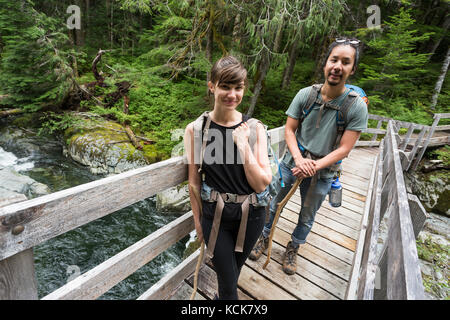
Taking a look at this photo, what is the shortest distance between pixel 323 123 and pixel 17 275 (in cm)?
229

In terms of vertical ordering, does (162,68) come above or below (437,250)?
above

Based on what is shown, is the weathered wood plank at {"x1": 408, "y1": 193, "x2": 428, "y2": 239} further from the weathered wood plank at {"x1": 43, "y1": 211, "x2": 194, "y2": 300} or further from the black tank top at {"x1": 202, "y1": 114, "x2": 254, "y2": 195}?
the weathered wood plank at {"x1": 43, "y1": 211, "x2": 194, "y2": 300}

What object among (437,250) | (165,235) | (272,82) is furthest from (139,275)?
(272,82)

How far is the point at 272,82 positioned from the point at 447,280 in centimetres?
1113

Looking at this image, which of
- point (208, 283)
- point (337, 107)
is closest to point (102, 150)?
point (208, 283)

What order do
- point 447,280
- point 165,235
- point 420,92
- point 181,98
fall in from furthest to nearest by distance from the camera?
point 420,92 → point 181,98 → point 447,280 → point 165,235

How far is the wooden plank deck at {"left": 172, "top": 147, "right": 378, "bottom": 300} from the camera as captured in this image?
7.18 ft

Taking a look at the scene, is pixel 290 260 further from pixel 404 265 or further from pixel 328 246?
pixel 404 265

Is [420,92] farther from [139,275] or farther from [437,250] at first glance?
[139,275]

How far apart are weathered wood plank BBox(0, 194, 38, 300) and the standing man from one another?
1.92m

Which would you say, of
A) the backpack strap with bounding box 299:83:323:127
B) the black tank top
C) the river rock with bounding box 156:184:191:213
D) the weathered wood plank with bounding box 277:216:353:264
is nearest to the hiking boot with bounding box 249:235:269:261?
the weathered wood plank with bounding box 277:216:353:264

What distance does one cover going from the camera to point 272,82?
43.0ft

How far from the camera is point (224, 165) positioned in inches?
59.6

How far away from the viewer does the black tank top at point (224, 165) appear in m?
1.48
